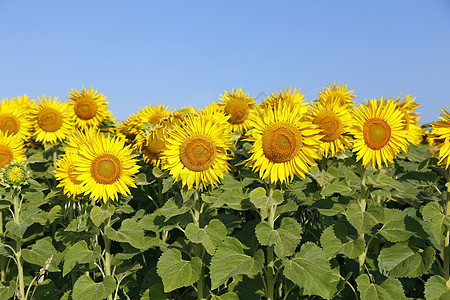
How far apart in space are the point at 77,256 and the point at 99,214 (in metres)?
0.48

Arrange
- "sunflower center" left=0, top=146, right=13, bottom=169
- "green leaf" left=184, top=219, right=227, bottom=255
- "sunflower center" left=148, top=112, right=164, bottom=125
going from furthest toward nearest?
1. "sunflower center" left=148, top=112, right=164, bottom=125
2. "sunflower center" left=0, top=146, right=13, bottom=169
3. "green leaf" left=184, top=219, right=227, bottom=255

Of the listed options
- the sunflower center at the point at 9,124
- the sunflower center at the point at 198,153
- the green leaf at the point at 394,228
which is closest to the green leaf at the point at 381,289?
the green leaf at the point at 394,228

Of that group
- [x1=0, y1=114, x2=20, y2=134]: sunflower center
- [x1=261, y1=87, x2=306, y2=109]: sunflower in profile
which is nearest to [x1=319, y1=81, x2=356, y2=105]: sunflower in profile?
[x1=261, y1=87, x2=306, y2=109]: sunflower in profile

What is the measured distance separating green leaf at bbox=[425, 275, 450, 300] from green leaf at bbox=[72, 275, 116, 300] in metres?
2.78

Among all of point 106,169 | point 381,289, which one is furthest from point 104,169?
point 381,289

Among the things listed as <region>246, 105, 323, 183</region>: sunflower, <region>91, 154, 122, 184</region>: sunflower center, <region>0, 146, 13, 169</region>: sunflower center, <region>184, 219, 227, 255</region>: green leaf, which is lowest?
<region>184, 219, 227, 255</region>: green leaf

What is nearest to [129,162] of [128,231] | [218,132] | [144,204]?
[128,231]

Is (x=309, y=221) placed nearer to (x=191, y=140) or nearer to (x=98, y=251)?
(x=191, y=140)

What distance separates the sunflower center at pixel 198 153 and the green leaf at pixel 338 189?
1.04 m

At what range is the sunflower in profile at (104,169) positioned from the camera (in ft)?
13.3

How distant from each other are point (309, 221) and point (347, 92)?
1.82 meters

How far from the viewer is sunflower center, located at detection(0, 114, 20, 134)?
260 inches

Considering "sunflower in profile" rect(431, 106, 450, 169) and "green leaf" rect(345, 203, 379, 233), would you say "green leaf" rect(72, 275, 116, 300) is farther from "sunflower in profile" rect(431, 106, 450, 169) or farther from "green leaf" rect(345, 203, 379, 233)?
"sunflower in profile" rect(431, 106, 450, 169)

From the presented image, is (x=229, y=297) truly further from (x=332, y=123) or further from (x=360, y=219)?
(x=332, y=123)
